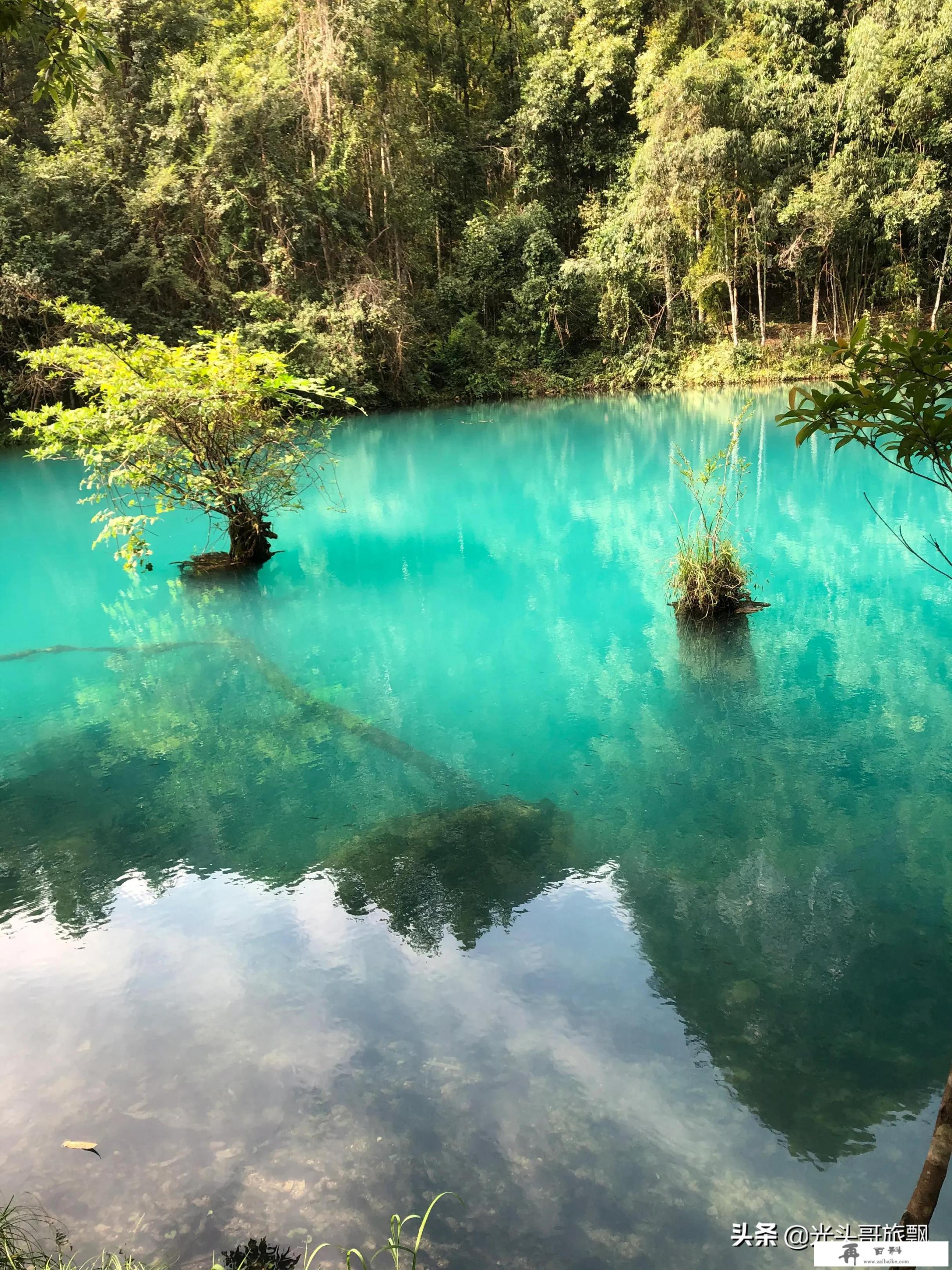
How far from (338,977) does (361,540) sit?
7570 millimetres

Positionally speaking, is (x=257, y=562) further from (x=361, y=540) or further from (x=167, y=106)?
(x=167, y=106)

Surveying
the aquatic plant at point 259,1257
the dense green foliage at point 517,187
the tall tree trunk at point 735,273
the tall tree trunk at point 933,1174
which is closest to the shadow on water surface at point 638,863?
the tall tree trunk at point 933,1174

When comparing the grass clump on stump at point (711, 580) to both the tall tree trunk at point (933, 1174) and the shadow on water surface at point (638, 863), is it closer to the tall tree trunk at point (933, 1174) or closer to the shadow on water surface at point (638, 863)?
the shadow on water surface at point (638, 863)

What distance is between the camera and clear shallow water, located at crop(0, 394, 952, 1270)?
7.30 feet

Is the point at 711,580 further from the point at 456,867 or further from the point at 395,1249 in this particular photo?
the point at 395,1249

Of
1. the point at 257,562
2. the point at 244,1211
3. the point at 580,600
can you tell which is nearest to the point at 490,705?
the point at 580,600

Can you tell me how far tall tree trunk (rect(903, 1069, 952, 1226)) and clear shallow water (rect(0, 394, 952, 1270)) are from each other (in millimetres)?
922

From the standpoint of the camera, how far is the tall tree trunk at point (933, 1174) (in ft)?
4.19

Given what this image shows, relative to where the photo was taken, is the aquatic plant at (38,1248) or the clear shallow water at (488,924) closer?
the aquatic plant at (38,1248)

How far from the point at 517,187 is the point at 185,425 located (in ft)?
72.4

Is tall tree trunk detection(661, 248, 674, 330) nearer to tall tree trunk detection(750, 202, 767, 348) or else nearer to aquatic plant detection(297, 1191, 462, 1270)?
tall tree trunk detection(750, 202, 767, 348)

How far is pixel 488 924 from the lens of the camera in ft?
10.7

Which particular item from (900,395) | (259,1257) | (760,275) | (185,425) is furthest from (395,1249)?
(760,275)

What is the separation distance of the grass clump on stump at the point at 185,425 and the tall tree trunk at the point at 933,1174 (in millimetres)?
7003
